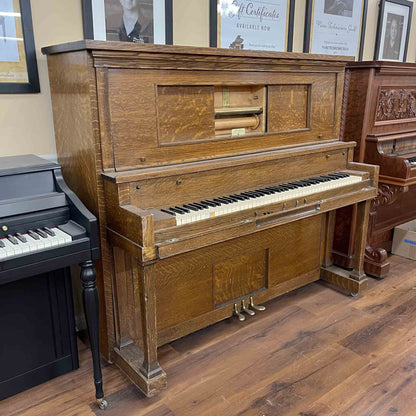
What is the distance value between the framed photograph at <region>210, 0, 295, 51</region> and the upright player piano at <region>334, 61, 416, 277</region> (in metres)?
0.54

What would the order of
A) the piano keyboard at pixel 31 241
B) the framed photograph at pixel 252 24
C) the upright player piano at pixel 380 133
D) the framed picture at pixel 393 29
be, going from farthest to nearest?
the framed picture at pixel 393 29
the upright player piano at pixel 380 133
the framed photograph at pixel 252 24
the piano keyboard at pixel 31 241

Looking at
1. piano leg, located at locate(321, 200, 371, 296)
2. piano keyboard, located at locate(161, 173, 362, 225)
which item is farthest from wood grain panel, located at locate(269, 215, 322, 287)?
piano keyboard, located at locate(161, 173, 362, 225)

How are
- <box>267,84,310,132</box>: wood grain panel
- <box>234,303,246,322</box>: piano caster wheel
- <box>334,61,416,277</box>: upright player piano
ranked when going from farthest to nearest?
<box>334,61,416,277</box>: upright player piano → <box>234,303,246,322</box>: piano caster wheel → <box>267,84,310,132</box>: wood grain panel

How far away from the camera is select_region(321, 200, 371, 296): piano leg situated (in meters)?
2.65

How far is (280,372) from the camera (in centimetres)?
204

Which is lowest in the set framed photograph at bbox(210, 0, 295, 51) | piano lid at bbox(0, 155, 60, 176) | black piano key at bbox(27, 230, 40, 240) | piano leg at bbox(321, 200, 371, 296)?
piano leg at bbox(321, 200, 371, 296)

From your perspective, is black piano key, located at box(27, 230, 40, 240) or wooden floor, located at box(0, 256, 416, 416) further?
wooden floor, located at box(0, 256, 416, 416)

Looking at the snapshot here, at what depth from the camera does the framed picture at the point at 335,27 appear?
3.08m

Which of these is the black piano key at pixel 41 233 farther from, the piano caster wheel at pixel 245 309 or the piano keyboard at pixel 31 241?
the piano caster wheel at pixel 245 309

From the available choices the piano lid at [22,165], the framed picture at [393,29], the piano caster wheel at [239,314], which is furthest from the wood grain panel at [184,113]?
the framed picture at [393,29]

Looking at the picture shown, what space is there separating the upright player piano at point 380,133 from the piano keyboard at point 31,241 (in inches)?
80.3

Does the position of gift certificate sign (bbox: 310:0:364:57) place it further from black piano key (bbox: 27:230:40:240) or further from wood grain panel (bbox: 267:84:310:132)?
black piano key (bbox: 27:230:40:240)

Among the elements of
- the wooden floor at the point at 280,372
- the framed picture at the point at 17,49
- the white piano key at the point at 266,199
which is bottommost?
the wooden floor at the point at 280,372

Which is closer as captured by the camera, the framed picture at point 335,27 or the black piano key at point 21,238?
the black piano key at point 21,238
